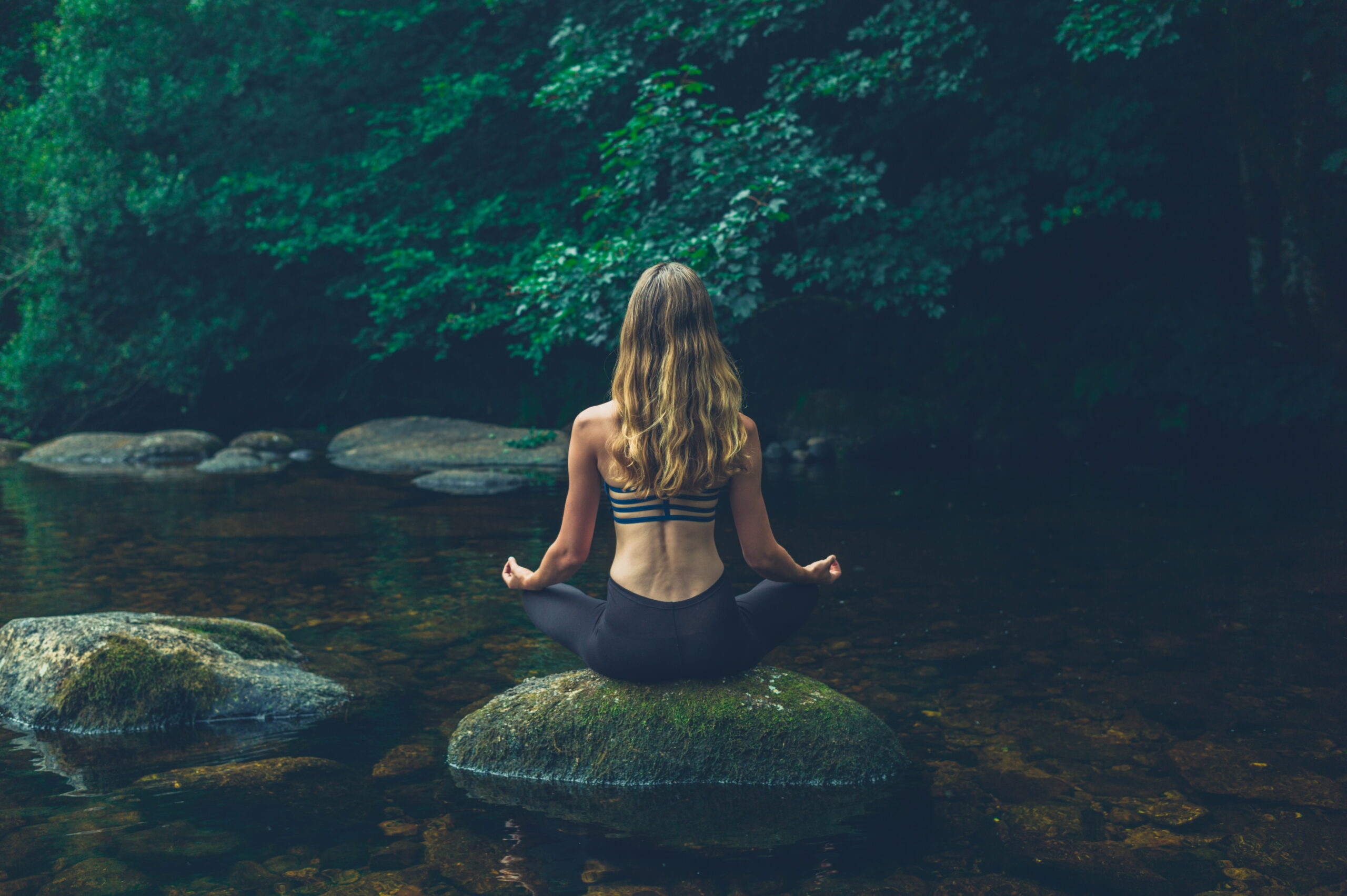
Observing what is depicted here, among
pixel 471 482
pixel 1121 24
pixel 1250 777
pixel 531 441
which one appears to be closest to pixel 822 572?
pixel 1250 777

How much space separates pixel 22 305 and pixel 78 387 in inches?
75.3

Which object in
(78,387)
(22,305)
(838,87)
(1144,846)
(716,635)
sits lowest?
(1144,846)

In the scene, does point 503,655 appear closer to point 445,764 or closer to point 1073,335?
point 445,764

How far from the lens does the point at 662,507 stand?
13.9 feet

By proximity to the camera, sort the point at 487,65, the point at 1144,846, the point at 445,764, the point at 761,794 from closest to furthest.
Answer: the point at 1144,846, the point at 761,794, the point at 445,764, the point at 487,65

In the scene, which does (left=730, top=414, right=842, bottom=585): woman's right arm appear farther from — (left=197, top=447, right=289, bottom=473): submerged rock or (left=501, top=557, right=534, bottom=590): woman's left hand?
(left=197, top=447, right=289, bottom=473): submerged rock

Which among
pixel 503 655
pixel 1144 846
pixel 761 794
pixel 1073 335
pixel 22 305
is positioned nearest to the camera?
pixel 1144 846

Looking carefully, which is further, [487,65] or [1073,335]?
[487,65]

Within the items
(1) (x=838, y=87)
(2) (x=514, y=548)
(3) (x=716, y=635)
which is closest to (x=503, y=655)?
(3) (x=716, y=635)

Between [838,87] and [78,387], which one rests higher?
[838,87]

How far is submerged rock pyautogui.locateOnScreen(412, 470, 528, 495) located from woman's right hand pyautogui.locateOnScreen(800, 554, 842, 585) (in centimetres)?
876

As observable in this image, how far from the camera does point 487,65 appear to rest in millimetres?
18125

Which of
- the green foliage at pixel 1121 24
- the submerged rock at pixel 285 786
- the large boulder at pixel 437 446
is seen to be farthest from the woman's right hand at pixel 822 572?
the large boulder at pixel 437 446

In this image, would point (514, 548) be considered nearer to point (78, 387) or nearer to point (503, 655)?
point (503, 655)
